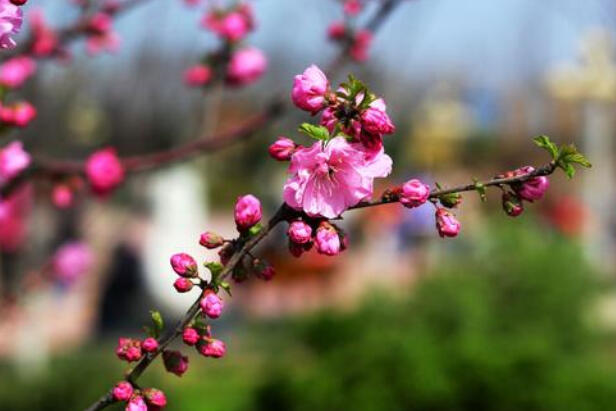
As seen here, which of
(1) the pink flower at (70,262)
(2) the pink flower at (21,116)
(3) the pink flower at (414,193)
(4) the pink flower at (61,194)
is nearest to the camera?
(3) the pink flower at (414,193)

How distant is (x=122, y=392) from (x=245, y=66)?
204cm

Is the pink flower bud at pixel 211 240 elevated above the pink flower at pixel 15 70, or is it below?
below

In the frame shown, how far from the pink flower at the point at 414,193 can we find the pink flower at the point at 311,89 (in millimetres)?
140

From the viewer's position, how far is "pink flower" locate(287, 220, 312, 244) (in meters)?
1.18

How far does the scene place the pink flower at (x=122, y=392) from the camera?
1265mm

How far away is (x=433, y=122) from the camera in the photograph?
24.8m

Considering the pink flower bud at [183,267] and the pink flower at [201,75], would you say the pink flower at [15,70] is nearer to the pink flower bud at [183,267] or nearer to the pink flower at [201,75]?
the pink flower at [201,75]

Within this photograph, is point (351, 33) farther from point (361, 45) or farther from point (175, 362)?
point (175, 362)

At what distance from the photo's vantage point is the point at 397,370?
17.6 ft

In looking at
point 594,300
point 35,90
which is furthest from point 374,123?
→ point 594,300

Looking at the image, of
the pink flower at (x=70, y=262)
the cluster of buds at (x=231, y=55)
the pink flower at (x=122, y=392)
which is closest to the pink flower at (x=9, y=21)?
the pink flower at (x=122, y=392)

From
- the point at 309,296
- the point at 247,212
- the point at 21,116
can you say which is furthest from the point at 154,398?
the point at 309,296

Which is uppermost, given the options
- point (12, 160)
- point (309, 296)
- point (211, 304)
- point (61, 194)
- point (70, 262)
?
Answer: point (309, 296)

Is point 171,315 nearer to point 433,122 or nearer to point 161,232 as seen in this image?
point 161,232
